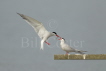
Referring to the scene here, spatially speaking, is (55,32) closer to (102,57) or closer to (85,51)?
(85,51)

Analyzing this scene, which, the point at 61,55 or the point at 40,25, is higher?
the point at 40,25

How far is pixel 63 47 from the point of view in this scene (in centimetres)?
551

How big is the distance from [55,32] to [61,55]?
0.62m

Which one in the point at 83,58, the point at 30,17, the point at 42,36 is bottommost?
the point at 83,58

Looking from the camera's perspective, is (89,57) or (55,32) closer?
(89,57)

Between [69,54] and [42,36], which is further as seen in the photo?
[42,36]

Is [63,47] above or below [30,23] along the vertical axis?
below

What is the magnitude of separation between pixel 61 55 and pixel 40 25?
914 mm

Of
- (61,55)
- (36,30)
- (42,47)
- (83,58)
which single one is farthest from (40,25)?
(83,58)

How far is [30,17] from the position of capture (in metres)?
5.63

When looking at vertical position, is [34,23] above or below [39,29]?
above

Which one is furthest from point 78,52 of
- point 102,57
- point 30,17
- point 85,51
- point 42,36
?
point 30,17

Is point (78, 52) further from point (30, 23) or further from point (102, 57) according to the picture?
point (30, 23)

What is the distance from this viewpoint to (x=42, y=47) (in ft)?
18.6
